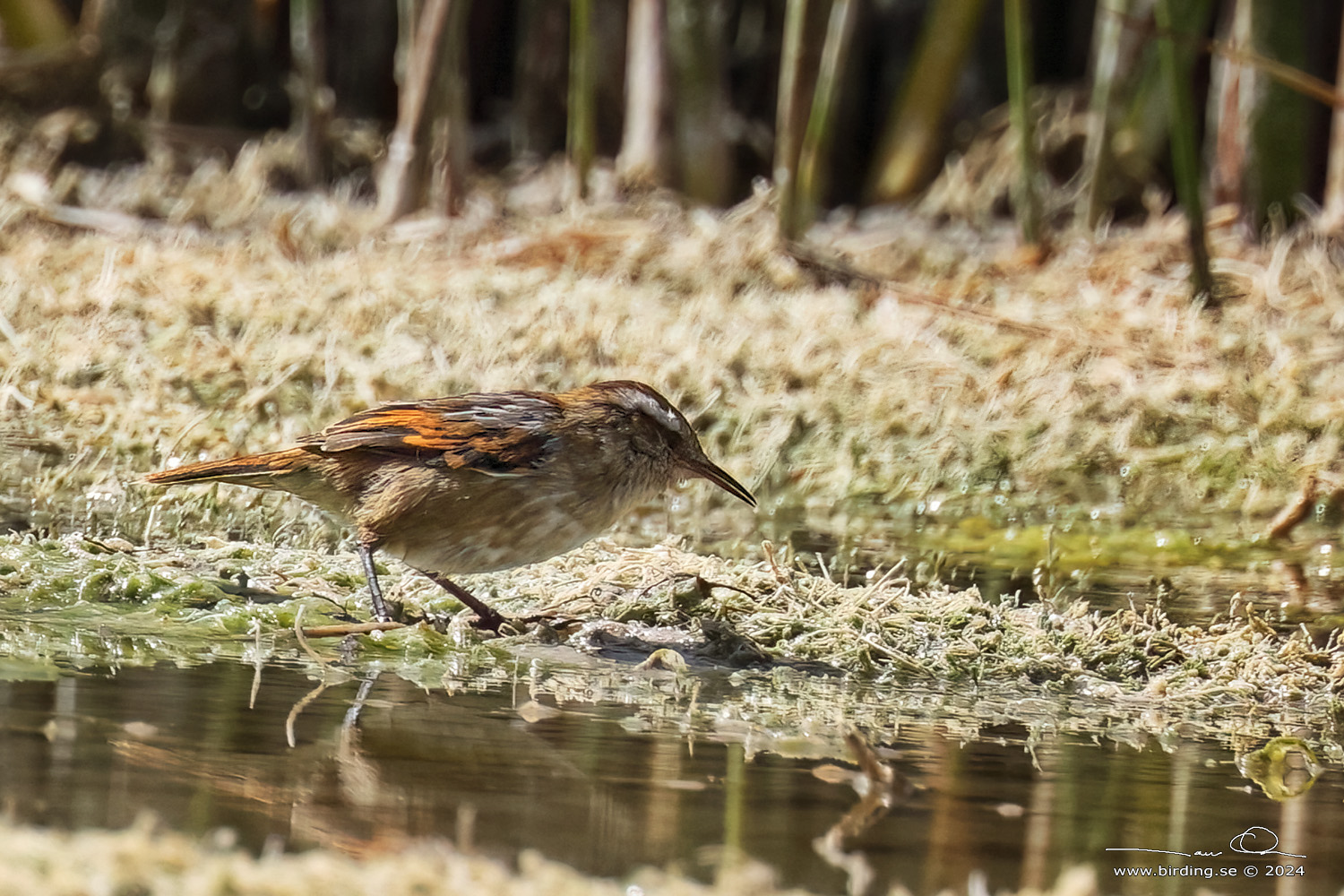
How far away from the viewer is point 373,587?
3.92 meters

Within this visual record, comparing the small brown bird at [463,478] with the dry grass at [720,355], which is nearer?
the small brown bird at [463,478]

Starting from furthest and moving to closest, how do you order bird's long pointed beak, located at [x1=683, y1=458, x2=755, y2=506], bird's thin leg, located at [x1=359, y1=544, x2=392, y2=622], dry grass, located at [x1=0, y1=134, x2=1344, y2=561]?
dry grass, located at [x1=0, y1=134, x2=1344, y2=561] → bird's long pointed beak, located at [x1=683, y1=458, x2=755, y2=506] → bird's thin leg, located at [x1=359, y1=544, x2=392, y2=622]

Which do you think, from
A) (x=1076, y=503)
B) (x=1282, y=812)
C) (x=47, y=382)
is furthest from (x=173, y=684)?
(x=1076, y=503)

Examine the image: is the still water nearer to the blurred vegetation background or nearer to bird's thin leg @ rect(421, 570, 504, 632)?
bird's thin leg @ rect(421, 570, 504, 632)

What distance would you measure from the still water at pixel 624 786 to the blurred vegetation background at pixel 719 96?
4.44 meters

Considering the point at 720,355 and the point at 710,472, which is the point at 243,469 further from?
the point at 720,355

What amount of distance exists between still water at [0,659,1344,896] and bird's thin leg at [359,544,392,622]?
1.93ft

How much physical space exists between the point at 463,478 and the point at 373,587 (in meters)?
0.32

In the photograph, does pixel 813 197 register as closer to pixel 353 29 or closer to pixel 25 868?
pixel 353 29

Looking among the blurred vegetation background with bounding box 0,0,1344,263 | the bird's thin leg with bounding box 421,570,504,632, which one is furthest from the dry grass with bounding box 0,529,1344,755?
the blurred vegetation background with bounding box 0,0,1344,263

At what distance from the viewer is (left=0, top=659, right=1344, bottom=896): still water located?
2301 millimetres

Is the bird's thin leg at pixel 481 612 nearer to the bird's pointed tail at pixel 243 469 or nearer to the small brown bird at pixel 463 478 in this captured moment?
the small brown bird at pixel 463 478
